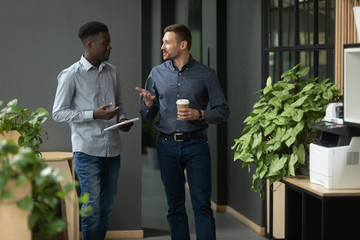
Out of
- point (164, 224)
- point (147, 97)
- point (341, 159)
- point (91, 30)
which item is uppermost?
point (91, 30)

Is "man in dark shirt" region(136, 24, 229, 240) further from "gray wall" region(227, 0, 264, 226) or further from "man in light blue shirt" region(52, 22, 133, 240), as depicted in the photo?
"gray wall" region(227, 0, 264, 226)

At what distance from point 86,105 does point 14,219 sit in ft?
8.87

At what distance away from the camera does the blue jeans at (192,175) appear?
4520mm

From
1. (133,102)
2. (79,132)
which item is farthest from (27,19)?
(79,132)

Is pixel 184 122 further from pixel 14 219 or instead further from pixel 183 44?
pixel 14 219

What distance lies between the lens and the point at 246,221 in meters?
6.53

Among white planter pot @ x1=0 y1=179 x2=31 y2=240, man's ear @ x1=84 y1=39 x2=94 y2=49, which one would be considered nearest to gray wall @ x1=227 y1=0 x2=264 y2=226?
man's ear @ x1=84 y1=39 x2=94 y2=49

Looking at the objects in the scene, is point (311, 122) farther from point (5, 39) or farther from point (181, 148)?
point (5, 39)

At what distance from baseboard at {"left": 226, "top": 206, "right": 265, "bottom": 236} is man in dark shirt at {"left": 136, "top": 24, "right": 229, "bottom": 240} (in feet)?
5.21

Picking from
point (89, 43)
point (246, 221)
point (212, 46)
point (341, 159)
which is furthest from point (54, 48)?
point (341, 159)

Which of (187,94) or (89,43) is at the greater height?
(89,43)

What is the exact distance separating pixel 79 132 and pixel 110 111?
1.03 ft

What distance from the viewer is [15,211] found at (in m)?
1.84

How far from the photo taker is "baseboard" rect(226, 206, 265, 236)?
609 centimetres
